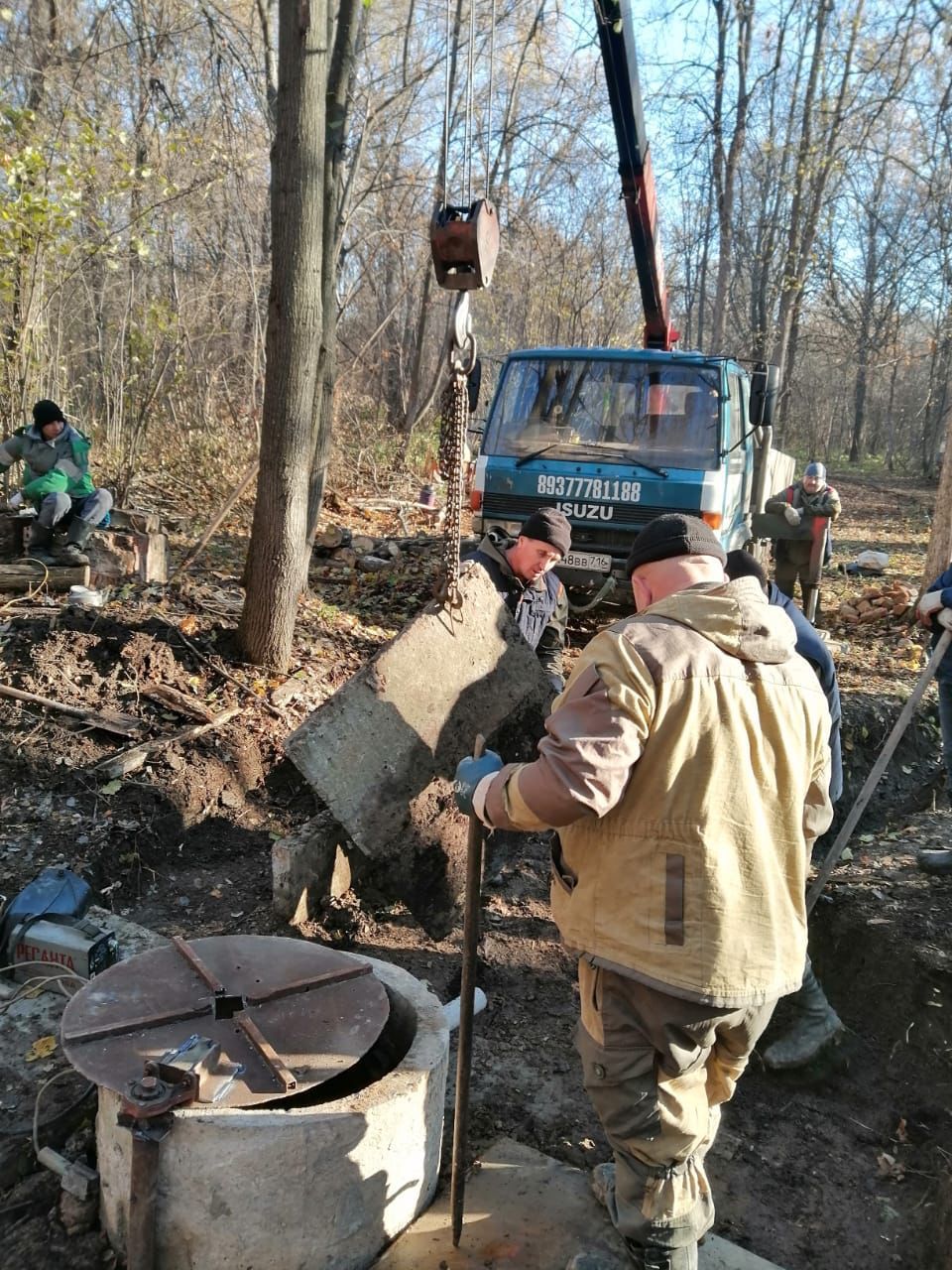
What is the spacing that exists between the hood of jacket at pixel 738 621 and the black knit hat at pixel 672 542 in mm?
171

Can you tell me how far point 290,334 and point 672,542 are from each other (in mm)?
4034

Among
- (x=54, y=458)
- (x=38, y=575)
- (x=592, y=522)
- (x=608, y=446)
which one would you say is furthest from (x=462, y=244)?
(x=54, y=458)

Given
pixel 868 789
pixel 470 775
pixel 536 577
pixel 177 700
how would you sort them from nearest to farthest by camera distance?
pixel 470 775
pixel 536 577
pixel 868 789
pixel 177 700

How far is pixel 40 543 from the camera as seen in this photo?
23.4 ft

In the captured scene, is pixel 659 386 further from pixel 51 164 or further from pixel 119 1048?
pixel 119 1048

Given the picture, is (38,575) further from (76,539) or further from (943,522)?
(943,522)

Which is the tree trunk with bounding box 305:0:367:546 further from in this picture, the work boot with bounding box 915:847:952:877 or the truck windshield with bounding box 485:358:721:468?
the work boot with bounding box 915:847:952:877

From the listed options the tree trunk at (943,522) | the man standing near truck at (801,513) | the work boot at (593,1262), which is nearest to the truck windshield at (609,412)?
the man standing near truck at (801,513)

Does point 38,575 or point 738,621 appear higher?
point 738,621

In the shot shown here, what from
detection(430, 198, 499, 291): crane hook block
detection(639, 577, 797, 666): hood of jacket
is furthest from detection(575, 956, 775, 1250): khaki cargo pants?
detection(430, 198, 499, 291): crane hook block

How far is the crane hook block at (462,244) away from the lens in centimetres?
315

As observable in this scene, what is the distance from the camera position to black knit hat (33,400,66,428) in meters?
7.20

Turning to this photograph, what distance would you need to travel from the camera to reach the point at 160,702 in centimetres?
526

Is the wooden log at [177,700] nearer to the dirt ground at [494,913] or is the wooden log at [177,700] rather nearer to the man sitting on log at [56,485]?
the dirt ground at [494,913]
